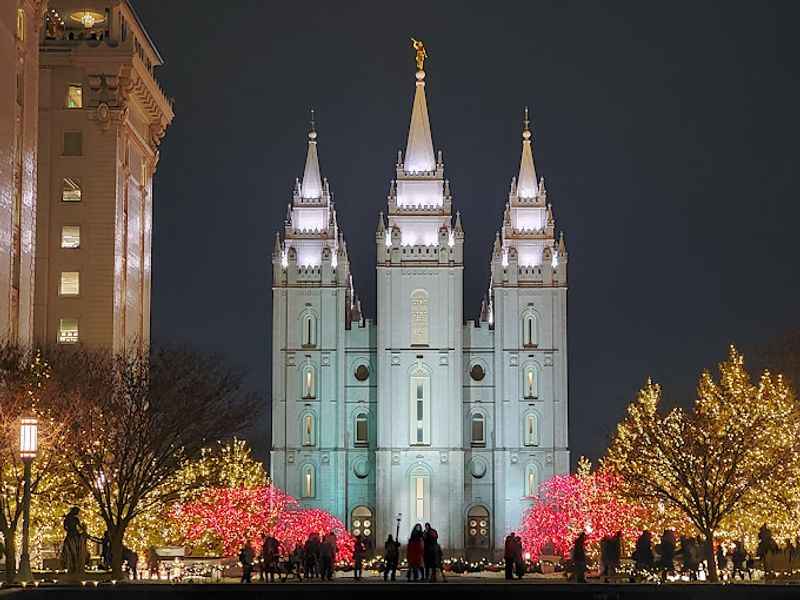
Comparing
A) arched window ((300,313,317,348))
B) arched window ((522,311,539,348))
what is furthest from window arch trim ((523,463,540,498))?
arched window ((300,313,317,348))

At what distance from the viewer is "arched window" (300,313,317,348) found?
461 ft

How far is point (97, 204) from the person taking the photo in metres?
107

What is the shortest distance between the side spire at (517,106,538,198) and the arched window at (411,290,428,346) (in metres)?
12.8

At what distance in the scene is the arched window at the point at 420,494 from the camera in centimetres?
13825

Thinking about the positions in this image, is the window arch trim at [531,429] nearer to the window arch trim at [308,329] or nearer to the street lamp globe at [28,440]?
→ the window arch trim at [308,329]

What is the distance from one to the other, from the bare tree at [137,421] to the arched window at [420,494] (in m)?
58.5

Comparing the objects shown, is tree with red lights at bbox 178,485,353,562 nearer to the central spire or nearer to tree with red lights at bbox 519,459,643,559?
tree with red lights at bbox 519,459,643,559

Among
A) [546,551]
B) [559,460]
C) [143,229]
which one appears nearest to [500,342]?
[559,460]

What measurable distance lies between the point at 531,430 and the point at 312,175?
2728 centimetres

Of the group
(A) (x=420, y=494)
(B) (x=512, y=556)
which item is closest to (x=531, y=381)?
(A) (x=420, y=494)

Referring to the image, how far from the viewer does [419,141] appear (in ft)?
471

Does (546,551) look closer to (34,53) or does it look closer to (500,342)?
(500,342)

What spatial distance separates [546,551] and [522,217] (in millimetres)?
30486

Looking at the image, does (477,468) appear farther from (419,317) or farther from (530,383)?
(419,317)
